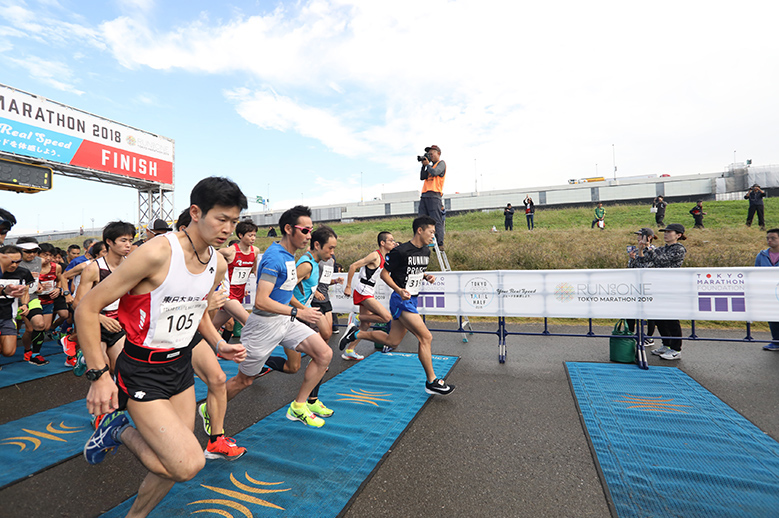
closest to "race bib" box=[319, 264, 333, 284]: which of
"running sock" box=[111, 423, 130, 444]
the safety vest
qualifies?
the safety vest

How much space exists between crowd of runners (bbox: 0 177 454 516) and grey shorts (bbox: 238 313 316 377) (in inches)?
0.4

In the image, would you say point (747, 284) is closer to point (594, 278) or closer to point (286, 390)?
point (594, 278)

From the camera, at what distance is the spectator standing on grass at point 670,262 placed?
21.1 ft

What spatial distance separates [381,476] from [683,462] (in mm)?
2571

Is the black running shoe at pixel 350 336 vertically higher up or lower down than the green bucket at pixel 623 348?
higher up

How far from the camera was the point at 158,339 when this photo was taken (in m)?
2.30

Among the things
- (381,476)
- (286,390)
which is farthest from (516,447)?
(286,390)

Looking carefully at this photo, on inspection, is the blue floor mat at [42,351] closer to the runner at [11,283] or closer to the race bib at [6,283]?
the runner at [11,283]

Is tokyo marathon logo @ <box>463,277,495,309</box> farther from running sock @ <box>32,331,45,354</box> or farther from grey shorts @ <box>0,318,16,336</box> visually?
running sock @ <box>32,331,45,354</box>

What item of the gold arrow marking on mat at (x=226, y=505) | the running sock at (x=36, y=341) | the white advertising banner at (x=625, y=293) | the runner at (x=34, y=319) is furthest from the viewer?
the running sock at (x=36, y=341)

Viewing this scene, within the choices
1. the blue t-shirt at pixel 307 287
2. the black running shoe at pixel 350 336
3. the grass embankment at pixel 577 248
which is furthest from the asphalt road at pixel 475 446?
the grass embankment at pixel 577 248

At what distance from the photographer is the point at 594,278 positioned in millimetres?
6402

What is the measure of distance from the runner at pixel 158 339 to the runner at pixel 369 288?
13.2ft

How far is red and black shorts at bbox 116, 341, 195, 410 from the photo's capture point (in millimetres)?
2238
